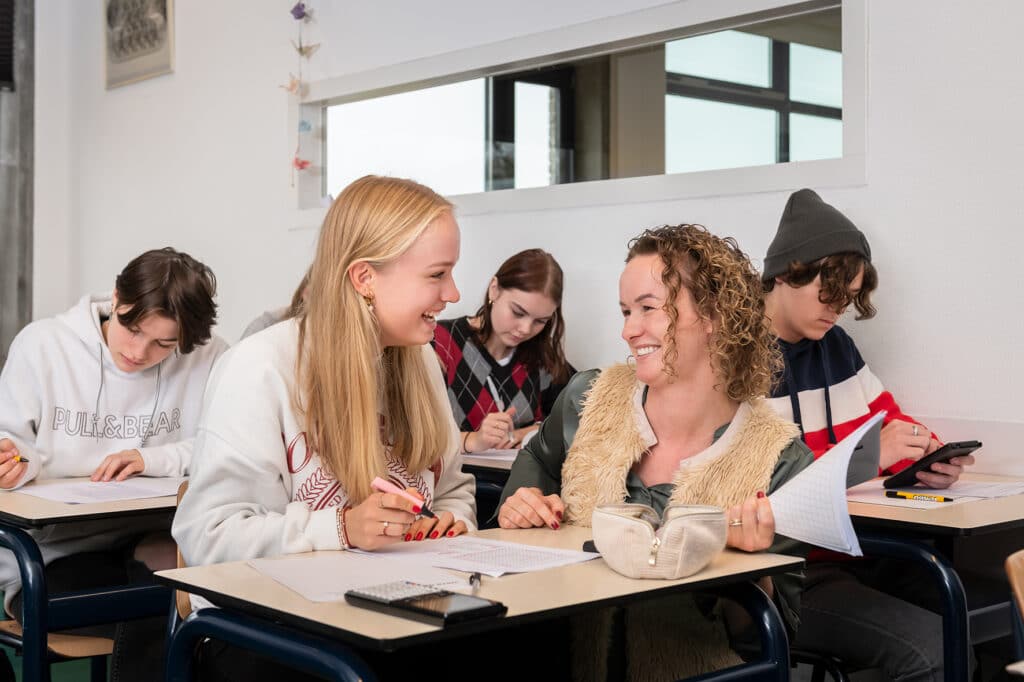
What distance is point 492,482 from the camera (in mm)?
3041

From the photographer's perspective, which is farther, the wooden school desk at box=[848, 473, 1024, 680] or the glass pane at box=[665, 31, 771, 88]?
the glass pane at box=[665, 31, 771, 88]

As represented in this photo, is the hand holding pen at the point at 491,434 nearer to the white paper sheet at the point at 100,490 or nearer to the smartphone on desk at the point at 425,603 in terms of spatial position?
the white paper sheet at the point at 100,490

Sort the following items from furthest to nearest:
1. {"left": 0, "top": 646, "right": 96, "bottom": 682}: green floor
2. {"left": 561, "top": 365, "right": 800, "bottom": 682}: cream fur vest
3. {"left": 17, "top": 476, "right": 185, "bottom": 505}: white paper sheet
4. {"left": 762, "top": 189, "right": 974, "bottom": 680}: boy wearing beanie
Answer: {"left": 0, "top": 646, "right": 96, "bottom": 682}: green floor, {"left": 762, "top": 189, "right": 974, "bottom": 680}: boy wearing beanie, {"left": 17, "top": 476, "right": 185, "bottom": 505}: white paper sheet, {"left": 561, "top": 365, "right": 800, "bottom": 682}: cream fur vest

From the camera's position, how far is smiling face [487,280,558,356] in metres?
3.53

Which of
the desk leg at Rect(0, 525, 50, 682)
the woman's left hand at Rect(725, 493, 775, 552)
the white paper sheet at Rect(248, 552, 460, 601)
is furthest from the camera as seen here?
the desk leg at Rect(0, 525, 50, 682)

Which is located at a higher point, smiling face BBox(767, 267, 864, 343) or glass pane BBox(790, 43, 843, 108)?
glass pane BBox(790, 43, 843, 108)

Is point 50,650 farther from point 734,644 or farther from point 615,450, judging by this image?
point 734,644

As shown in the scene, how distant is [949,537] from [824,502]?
34.4 inches

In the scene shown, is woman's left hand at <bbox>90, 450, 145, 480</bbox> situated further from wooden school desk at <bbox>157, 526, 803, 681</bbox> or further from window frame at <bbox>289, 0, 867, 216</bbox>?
window frame at <bbox>289, 0, 867, 216</bbox>

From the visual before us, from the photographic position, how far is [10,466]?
102 inches

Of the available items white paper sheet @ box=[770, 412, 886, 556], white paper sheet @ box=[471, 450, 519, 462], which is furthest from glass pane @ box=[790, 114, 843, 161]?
white paper sheet @ box=[770, 412, 886, 556]

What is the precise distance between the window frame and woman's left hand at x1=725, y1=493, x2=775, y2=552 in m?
1.70

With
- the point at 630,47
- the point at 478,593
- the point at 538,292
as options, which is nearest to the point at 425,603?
the point at 478,593

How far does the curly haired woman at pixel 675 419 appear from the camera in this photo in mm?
1804
